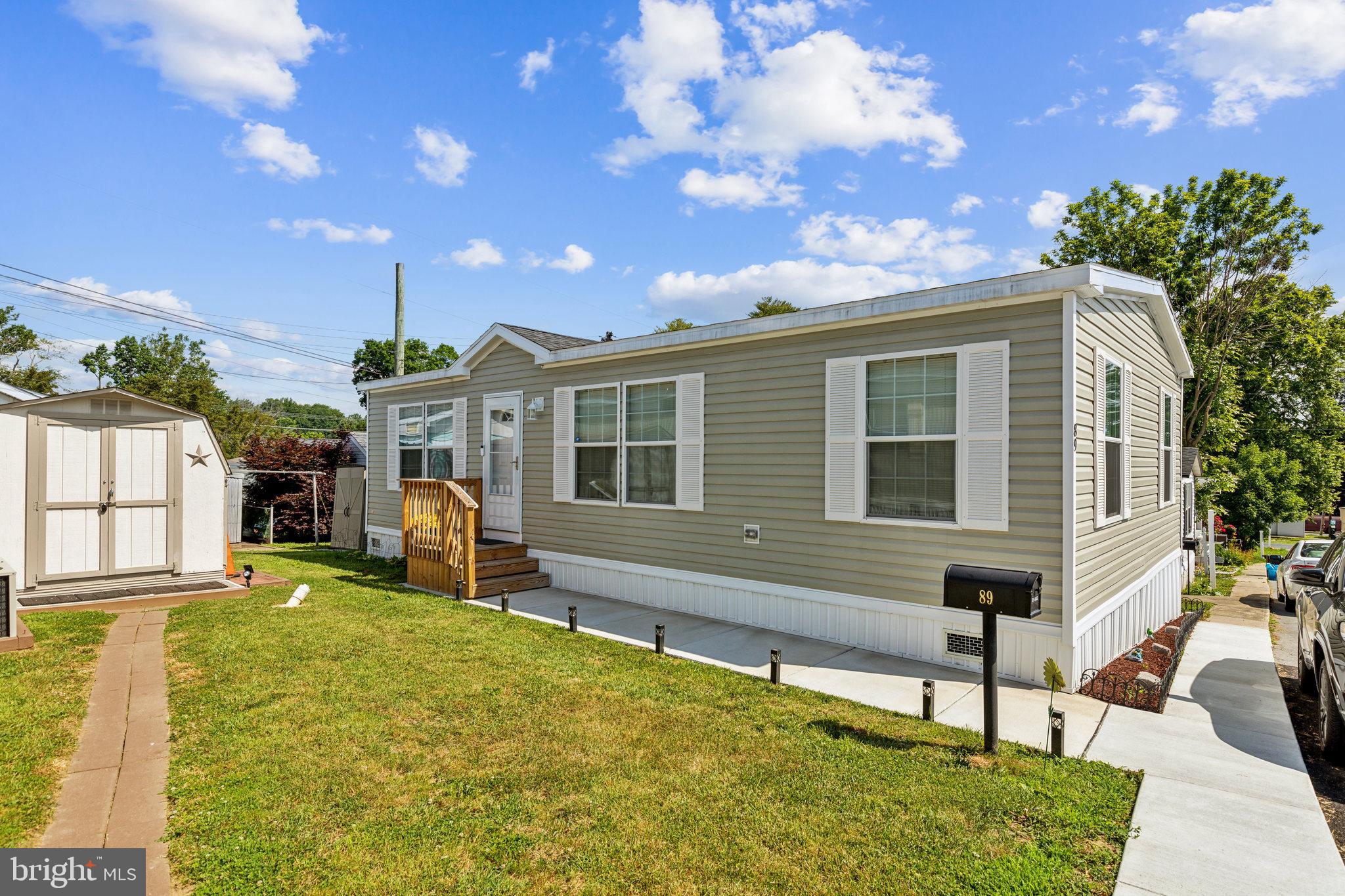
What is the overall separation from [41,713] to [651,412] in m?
5.91

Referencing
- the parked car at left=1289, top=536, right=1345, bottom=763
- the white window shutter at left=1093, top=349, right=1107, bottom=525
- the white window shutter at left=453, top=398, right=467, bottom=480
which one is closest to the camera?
the parked car at left=1289, top=536, right=1345, bottom=763

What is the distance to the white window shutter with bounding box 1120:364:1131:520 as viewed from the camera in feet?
21.8

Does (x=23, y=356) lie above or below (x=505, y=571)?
above

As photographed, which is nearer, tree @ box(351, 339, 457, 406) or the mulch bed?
the mulch bed

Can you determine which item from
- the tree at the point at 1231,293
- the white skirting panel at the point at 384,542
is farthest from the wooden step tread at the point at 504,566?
the tree at the point at 1231,293

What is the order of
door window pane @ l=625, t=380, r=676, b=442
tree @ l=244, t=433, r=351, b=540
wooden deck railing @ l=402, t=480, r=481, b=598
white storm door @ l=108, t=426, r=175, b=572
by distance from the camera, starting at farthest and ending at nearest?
tree @ l=244, t=433, r=351, b=540, wooden deck railing @ l=402, t=480, r=481, b=598, door window pane @ l=625, t=380, r=676, b=442, white storm door @ l=108, t=426, r=175, b=572

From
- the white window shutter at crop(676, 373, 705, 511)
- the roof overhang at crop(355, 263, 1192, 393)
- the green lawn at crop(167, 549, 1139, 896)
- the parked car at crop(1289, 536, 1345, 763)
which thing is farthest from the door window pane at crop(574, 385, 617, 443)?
the parked car at crop(1289, 536, 1345, 763)

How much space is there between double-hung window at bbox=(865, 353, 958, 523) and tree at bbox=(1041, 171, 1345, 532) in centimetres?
1319

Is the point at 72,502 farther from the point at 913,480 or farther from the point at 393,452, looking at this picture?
the point at 913,480

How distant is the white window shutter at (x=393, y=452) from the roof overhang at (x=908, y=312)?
3.25 metres

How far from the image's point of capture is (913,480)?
6.02 meters

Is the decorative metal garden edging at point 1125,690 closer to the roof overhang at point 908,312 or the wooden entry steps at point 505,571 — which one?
the roof overhang at point 908,312

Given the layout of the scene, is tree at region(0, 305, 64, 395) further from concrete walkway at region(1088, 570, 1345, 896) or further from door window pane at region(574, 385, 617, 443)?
concrete walkway at region(1088, 570, 1345, 896)

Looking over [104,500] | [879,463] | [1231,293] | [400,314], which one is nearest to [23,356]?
[400,314]
